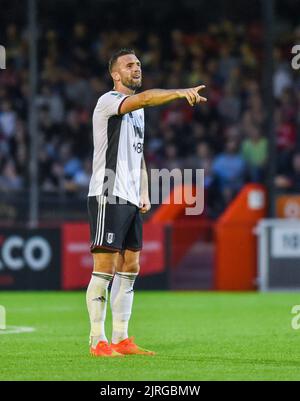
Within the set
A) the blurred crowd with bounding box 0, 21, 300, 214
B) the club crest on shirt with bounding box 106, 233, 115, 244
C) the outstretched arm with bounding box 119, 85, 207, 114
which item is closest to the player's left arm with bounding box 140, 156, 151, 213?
the club crest on shirt with bounding box 106, 233, 115, 244

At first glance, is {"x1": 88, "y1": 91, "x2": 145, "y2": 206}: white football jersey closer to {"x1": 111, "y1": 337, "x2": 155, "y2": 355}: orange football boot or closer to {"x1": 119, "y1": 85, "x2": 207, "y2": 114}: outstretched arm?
{"x1": 119, "y1": 85, "x2": 207, "y2": 114}: outstretched arm

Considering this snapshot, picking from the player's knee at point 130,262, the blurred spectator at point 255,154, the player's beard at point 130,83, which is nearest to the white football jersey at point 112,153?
the player's beard at point 130,83

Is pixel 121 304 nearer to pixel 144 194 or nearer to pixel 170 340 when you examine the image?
pixel 144 194

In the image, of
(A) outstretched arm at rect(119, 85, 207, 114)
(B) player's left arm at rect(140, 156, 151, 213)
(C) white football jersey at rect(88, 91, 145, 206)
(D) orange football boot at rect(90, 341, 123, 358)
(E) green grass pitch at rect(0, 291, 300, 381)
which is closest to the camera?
(E) green grass pitch at rect(0, 291, 300, 381)

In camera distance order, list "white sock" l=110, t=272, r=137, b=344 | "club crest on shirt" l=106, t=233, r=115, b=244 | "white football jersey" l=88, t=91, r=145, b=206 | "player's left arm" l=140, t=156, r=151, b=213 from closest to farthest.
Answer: "club crest on shirt" l=106, t=233, r=115, b=244, "white football jersey" l=88, t=91, r=145, b=206, "white sock" l=110, t=272, r=137, b=344, "player's left arm" l=140, t=156, r=151, b=213

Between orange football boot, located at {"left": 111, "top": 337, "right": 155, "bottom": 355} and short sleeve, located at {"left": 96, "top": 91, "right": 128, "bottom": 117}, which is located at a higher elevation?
short sleeve, located at {"left": 96, "top": 91, "right": 128, "bottom": 117}

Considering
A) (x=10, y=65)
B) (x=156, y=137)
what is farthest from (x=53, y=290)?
(x=10, y=65)

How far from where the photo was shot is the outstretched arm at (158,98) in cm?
855

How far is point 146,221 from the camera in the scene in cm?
1997

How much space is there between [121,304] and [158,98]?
5.98ft

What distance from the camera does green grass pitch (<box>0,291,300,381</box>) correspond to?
813cm

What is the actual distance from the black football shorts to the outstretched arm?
2.57 feet

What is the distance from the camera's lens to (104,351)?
920 centimetres
